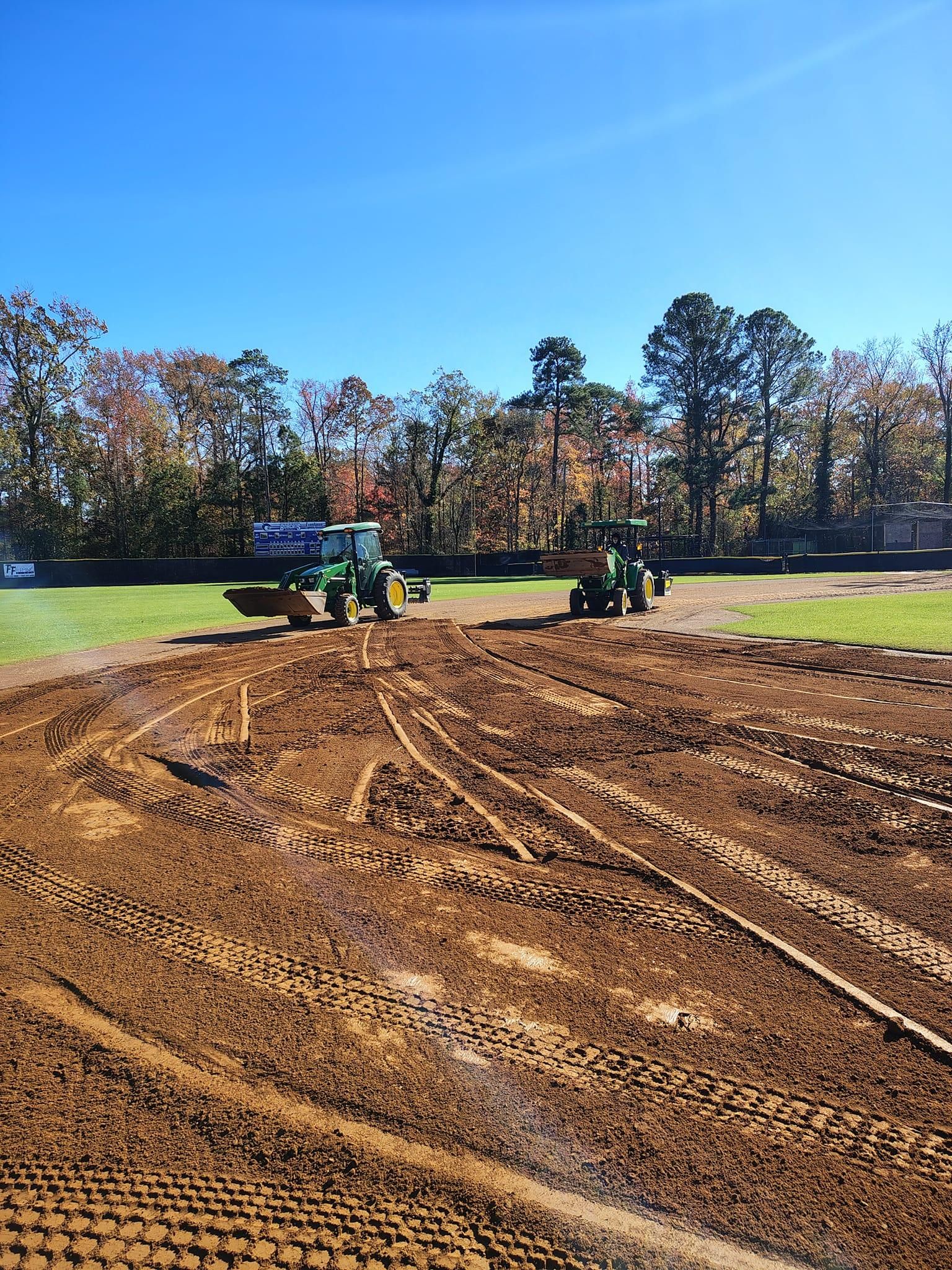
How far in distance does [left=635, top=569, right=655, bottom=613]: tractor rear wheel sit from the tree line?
108 ft

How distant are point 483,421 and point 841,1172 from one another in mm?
61917

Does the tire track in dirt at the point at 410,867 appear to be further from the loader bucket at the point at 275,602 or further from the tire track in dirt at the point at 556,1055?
the loader bucket at the point at 275,602

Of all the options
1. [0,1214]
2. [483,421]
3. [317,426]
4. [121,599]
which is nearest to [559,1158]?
[0,1214]

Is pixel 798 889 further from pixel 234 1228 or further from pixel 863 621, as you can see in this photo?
pixel 863 621

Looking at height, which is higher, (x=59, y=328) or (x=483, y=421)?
(x=59, y=328)

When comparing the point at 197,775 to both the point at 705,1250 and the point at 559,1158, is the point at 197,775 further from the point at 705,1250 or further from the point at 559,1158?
the point at 705,1250

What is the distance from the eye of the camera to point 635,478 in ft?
238

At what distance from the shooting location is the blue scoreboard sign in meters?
49.7

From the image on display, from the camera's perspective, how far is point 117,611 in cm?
2464

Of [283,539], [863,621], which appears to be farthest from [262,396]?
[863,621]

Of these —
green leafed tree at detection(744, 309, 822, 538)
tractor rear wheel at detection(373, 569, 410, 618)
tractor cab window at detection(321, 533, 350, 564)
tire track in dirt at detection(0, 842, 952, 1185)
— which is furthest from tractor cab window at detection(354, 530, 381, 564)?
green leafed tree at detection(744, 309, 822, 538)

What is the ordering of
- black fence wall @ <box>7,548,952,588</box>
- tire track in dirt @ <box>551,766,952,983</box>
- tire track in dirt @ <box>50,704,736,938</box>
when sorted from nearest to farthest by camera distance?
tire track in dirt @ <box>551,766,952,983</box> → tire track in dirt @ <box>50,704,736,938</box> → black fence wall @ <box>7,548,952,588</box>

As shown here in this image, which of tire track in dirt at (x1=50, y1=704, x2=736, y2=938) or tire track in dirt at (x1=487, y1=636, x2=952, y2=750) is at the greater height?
tire track in dirt at (x1=487, y1=636, x2=952, y2=750)

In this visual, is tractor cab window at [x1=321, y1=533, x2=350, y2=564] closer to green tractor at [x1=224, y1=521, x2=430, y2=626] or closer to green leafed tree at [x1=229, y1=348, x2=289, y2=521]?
green tractor at [x1=224, y1=521, x2=430, y2=626]
